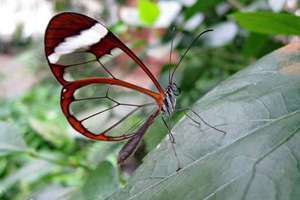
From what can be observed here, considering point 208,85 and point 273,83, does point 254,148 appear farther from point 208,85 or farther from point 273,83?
point 208,85

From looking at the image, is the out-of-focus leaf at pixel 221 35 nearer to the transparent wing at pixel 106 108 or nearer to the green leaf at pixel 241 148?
the transparent wing at pixel 106 108

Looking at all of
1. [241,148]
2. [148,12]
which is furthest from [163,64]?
[241,148]

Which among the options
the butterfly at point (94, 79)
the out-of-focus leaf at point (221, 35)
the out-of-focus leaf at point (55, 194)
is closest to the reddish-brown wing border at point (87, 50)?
the butterfly at point (94, 79)

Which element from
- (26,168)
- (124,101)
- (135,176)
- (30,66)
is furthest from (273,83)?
(30,66)

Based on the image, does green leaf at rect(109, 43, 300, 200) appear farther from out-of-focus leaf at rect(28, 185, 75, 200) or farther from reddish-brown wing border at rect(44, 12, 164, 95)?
out-of-focus leaf at rect(28, 185, 75, 200)

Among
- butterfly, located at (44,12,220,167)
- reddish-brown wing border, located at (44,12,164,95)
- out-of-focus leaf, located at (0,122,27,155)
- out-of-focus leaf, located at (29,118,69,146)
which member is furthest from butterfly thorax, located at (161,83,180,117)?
out-of-focus leaf, located at (29,118,69,146)

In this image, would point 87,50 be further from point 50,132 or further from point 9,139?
point 50,132
